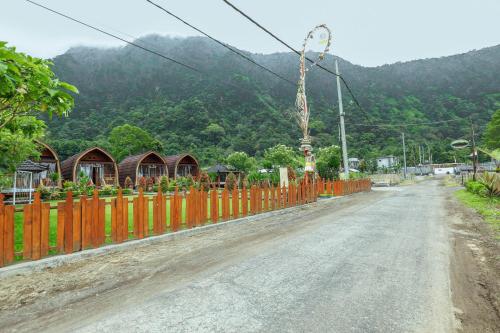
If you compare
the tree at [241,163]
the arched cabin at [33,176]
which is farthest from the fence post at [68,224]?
the tree at [241,163]

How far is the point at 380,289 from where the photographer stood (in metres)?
3.75

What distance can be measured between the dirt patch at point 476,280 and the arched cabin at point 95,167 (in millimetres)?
29288

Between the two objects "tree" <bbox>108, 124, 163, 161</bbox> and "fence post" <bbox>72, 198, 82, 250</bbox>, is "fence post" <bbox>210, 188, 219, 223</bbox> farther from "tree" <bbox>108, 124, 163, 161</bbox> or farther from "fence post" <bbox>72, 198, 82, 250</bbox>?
"tree" <bbox>108, 124, 163, 161</bbox>

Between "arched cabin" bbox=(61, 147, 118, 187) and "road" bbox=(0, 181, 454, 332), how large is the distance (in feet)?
87.5

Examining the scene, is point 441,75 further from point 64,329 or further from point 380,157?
point 64,329

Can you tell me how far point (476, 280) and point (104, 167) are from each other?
32.4 metres

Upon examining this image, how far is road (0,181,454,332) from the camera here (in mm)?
2959

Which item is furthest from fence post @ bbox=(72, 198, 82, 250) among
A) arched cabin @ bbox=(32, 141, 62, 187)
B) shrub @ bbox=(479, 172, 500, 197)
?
arched cabin @ bbox=(32, 141, 62, 187)

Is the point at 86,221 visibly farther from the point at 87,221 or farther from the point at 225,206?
the point at 225,206

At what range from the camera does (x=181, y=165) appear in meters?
37.5

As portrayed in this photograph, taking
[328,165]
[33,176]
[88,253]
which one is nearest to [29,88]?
[88,253]

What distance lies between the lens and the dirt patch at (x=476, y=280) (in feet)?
9.88

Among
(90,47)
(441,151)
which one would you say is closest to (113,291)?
(441,151)

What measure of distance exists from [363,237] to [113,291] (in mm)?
5177
